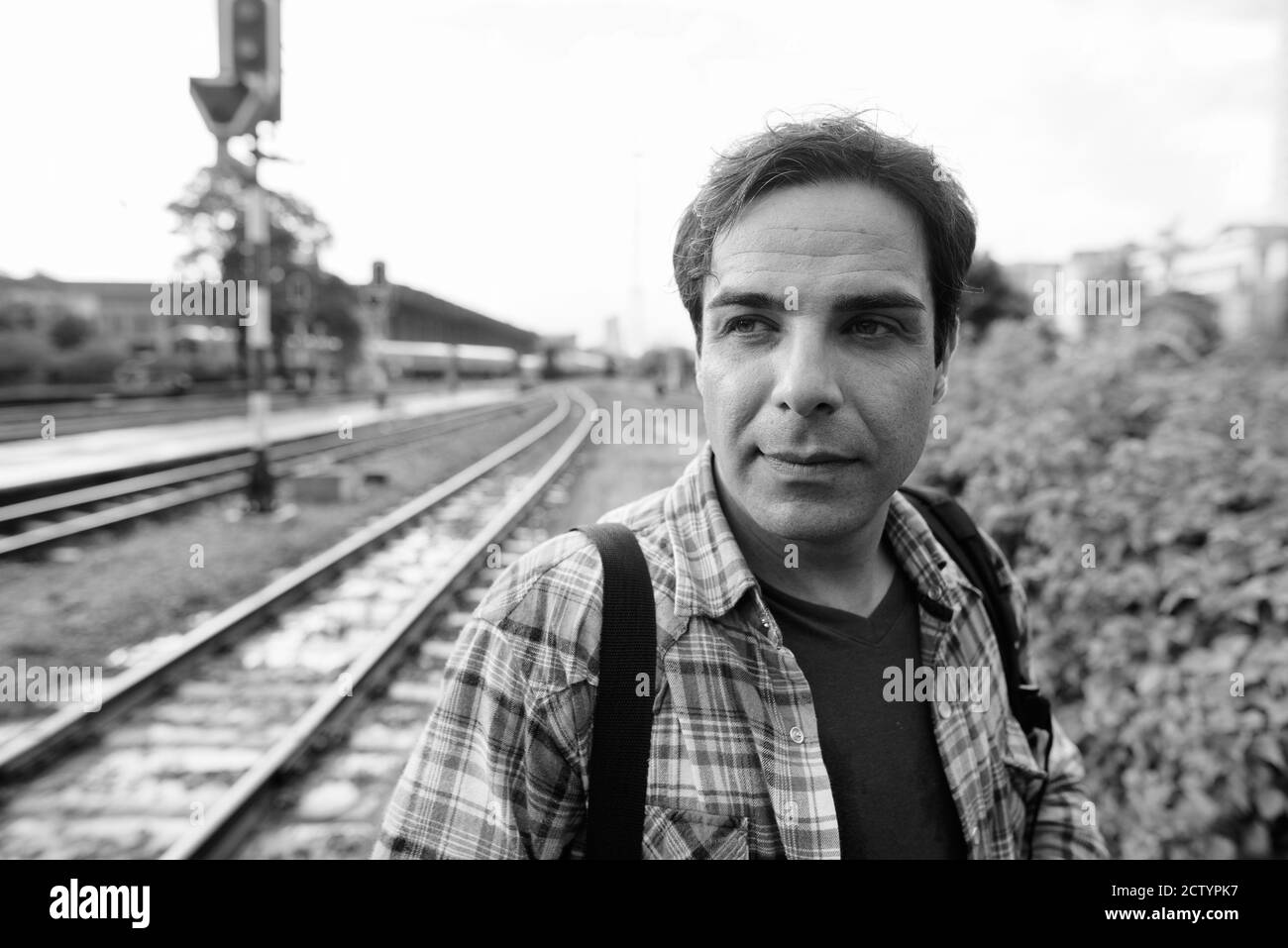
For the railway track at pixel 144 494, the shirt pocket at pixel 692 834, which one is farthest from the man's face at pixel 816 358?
the railway track at pixel 144 494

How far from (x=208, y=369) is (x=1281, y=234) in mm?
42945

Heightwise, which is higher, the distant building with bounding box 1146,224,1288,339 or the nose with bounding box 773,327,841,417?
the distant building with bounding box 1146,224,1288,339

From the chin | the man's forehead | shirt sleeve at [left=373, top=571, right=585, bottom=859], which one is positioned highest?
the man's forehead

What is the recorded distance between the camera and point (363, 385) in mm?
41406

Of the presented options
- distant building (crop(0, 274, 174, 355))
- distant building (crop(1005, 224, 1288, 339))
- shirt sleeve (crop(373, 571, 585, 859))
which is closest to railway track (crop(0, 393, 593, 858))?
shirt sleeve (crop(373, 571, 585, 859))

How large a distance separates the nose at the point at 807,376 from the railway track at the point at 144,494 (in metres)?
8.45

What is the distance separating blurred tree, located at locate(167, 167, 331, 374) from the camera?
27.3 metres

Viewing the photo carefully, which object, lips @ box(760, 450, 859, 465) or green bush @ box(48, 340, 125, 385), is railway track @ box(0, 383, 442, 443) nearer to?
green bush @ box(48, 340, 125, 385)

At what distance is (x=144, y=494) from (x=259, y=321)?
12.9 ft

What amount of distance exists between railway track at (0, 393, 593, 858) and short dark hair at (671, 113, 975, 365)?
2.25m

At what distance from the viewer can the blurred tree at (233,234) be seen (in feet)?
89.7

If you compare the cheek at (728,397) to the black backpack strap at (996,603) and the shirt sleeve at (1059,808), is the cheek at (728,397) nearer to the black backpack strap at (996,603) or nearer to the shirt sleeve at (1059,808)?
the black backpack strap at (996,603)

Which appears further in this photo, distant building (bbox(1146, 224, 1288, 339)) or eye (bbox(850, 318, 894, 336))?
distant building (bbox(1146, 224, 1288, 339))
